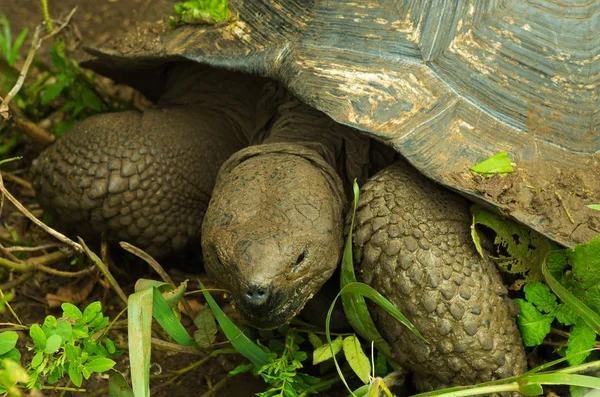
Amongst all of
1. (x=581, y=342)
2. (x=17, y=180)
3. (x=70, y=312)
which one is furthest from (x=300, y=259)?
(x=17, y=180)

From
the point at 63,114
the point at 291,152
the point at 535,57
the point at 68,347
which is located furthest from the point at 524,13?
the point at 63,114

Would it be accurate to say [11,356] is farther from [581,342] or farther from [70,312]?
[581,342]

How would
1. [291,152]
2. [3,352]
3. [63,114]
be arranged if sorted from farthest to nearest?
[63,114] < [291,152] < [3,352]

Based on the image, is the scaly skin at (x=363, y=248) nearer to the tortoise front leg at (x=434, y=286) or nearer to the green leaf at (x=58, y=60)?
the tortoise front leg at (x=434, y=286)

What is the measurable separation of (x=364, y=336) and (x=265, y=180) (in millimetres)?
653

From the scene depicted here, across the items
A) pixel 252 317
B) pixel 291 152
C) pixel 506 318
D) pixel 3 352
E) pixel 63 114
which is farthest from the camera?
pixel 63 114

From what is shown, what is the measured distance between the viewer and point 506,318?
94.8 inches

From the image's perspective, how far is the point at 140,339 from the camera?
2.08m

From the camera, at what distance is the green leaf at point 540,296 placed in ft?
8.00

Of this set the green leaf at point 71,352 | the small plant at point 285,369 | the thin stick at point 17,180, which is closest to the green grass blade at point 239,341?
the small plant at point 285,369

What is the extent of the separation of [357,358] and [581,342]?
0.75m

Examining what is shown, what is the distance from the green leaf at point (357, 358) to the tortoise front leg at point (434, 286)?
11cm

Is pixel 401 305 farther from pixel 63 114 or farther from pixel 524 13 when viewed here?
pixel 63 114

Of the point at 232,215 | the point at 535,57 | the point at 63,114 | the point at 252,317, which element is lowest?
the point at 63,114
